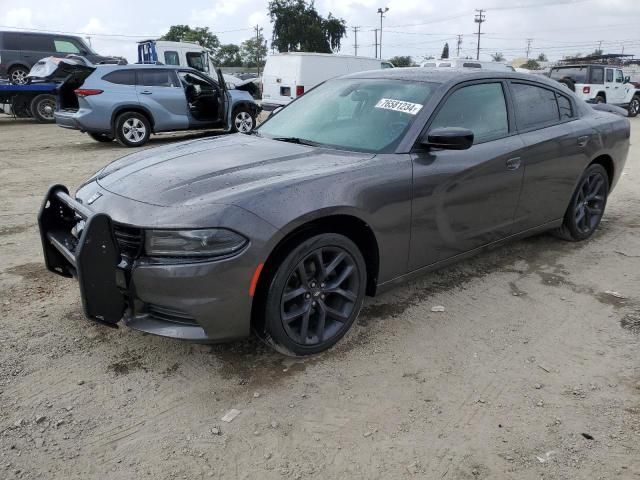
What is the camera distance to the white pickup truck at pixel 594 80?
60.4 feet

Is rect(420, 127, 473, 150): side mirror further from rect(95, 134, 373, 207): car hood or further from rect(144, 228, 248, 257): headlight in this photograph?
rect(144, 228, 248, 257): headlight

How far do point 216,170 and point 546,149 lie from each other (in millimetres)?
2635

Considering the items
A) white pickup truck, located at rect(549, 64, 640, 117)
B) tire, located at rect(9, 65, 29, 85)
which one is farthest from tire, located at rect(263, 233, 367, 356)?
tire, located at rect(9, 65, 29, 85)

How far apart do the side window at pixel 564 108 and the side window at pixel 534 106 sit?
65 millimetres

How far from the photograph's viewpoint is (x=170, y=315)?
105 inches

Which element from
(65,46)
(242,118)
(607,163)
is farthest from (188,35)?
(607,163)

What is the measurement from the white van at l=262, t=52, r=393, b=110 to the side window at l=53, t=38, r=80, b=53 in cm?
723

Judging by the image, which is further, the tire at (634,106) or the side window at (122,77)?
the tire at (634,106)

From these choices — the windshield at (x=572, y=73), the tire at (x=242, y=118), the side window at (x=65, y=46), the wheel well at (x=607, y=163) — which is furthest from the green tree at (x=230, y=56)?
the wheel well at (x=607, y=163)

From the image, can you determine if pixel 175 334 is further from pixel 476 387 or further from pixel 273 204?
pixel 476 387

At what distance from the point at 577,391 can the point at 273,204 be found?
185 cm

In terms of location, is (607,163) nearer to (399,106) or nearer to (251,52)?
(399,106)

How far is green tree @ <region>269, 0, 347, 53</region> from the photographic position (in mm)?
57594

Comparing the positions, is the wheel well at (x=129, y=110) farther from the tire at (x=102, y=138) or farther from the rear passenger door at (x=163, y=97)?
the tire at (x=102, y=138)
